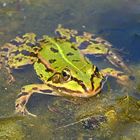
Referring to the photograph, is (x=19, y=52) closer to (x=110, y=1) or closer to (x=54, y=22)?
(x=54, y=22)

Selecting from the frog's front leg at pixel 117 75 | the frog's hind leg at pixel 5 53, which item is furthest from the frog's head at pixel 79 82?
the frog's hind leg at pixel 5 53

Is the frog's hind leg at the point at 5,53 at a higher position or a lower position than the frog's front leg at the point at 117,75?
higher

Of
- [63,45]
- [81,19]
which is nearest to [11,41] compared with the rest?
[63,45]

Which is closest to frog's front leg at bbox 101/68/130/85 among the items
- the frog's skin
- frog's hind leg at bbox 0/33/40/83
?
the frog's skin

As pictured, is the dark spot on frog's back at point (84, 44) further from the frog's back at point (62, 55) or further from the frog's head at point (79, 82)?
the frog's head at point (79, 82)

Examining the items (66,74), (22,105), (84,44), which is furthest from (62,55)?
(22,105)

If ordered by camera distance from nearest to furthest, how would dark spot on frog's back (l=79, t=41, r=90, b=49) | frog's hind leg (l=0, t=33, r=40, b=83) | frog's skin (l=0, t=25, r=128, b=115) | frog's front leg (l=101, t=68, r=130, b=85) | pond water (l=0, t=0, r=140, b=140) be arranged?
pond water (l=0, t=0, r=140, b=140) < frog's skin (l=0, t=25, r=128, b=115) < frog's front leg (l=101, t=68, r=130, b=85) < frog's hind leg (l=0, t=33, r=40, b=83) < dark spot on frog's back (l=79, t=41, r=90, b=49)

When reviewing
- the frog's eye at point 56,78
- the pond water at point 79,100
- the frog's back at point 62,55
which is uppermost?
the frog's back at point 62,55

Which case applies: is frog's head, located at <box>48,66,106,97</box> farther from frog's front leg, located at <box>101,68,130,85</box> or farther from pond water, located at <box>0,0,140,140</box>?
frog's front leg, located at <box>101,68,130,85</box>
